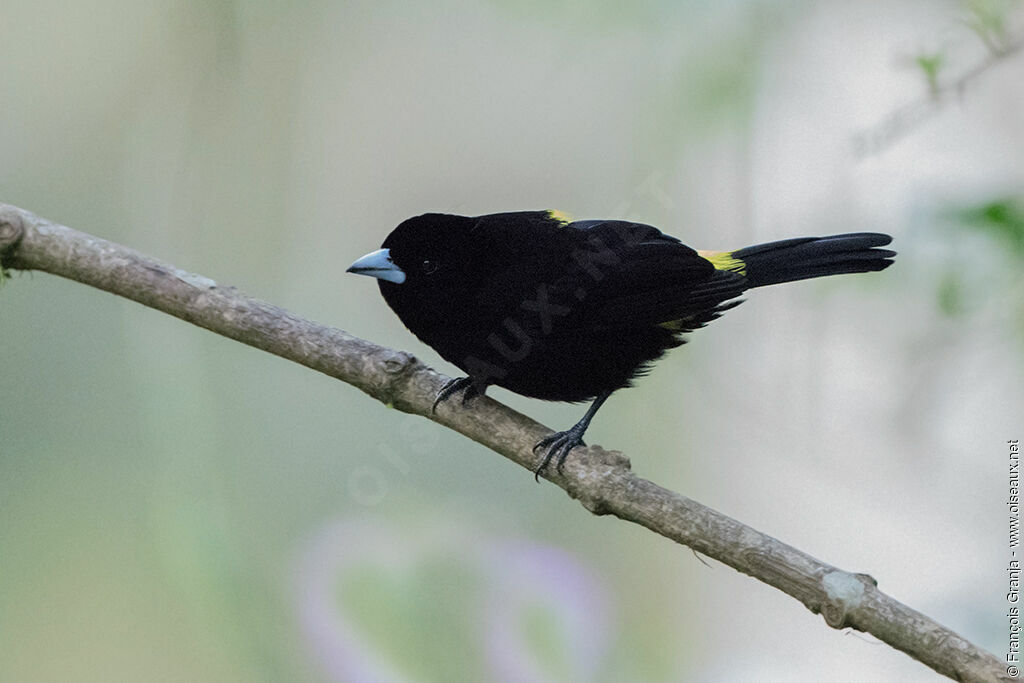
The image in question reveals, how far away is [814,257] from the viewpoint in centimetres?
188

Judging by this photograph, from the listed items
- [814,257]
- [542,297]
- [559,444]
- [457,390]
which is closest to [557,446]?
[559,444]

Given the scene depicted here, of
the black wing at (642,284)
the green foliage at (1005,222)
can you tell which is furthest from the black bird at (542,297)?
the green foliage at (1005,222)

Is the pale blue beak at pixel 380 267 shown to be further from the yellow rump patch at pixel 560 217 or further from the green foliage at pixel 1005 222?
the green foliage at pixel 1005 222

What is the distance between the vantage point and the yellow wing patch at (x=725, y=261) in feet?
6.23

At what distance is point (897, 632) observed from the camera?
3.79 feet

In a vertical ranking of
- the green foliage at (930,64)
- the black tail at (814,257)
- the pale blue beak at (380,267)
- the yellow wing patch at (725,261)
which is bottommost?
the pale blue beak at (380,267)

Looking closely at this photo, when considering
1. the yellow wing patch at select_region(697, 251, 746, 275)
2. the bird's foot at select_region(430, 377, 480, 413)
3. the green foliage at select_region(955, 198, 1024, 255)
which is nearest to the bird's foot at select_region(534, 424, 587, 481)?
the bird's foot at select_region(430, 377, 480, 413)

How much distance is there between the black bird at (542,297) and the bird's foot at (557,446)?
8 cm

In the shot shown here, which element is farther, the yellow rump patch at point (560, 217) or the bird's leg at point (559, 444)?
the yellow rump patch at point (560, 217)

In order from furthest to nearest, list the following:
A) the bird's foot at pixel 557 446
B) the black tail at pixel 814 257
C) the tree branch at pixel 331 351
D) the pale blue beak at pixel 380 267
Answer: the black tail at pixel 814 257 < the pale blue beak at pixel 380 267 < the bird's foot at pixel 557 446 < the tree branch at pixel 331 351

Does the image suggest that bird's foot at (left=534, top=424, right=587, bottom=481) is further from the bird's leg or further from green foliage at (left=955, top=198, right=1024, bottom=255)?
green foliage at (left=955, top=198, right=1024, bottom=255)

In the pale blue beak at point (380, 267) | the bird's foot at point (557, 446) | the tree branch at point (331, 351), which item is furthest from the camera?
the pale blue beak at point (380, 267)

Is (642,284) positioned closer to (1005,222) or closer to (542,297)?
(542,297)

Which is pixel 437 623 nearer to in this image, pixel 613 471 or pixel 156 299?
→ pixel 613 471
